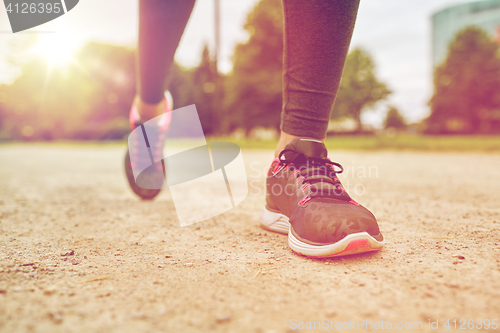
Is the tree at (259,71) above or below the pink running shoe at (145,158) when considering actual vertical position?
above

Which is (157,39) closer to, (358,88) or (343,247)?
(343,247)

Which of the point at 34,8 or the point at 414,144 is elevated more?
the point at 34,8

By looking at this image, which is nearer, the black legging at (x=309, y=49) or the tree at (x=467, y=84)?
the black legging at (x=309, y=49)

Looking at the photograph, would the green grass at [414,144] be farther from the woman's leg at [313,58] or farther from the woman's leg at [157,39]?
the woman's leg at [157,39]

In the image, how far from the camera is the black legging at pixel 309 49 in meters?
1.03

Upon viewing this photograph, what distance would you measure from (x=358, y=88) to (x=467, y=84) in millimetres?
7129

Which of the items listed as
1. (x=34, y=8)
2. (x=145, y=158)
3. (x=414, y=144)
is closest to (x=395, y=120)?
(x=414, y=144)

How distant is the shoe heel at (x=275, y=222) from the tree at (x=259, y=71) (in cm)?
1638

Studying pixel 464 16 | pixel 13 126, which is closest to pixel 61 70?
pixel 13 126

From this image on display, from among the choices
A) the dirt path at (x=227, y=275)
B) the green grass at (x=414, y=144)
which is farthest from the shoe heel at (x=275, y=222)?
the green grass at (x=414, y=144)

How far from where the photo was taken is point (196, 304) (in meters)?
0.64

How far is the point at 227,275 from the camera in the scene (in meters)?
0.79

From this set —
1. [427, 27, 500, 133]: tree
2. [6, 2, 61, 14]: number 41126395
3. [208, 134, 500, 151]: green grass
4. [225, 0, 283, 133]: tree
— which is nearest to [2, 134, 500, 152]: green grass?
[208, 134, 500, 151]: green grass

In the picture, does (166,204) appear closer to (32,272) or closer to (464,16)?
(32,272)
